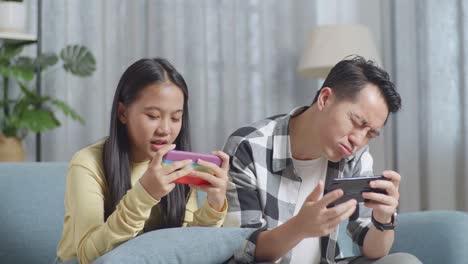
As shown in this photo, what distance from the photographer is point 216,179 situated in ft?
5.10

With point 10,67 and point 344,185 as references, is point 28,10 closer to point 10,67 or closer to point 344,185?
point 10,67

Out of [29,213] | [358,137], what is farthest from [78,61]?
[358,137]

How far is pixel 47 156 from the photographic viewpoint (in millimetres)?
3490

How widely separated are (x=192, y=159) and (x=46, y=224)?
0.68 metres

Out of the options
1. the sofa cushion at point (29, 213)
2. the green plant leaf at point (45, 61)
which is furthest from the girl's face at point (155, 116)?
the green plant leaf at point (45, 61)

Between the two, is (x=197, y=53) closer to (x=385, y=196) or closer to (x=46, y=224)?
(x=46, y=224)

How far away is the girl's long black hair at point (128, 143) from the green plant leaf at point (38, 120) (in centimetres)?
153

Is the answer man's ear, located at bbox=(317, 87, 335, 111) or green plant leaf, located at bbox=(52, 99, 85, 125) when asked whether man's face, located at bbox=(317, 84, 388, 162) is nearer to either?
man's ear, located at bbox=(317, 87, 335, 111)

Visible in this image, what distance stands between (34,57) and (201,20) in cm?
87

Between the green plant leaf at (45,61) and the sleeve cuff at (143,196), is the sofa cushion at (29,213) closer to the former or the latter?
the sleeve cuff at (143,196)

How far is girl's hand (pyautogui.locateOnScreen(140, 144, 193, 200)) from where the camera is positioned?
1456 mm

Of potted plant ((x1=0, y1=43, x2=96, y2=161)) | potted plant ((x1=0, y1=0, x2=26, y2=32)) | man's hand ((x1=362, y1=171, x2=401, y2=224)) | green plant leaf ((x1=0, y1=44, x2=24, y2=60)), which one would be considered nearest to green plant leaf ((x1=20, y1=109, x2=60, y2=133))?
potted plant ((x1=0, y1=43, x2=96, y2=161))

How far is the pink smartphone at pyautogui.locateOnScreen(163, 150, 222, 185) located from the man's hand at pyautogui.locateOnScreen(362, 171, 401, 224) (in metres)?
0.34

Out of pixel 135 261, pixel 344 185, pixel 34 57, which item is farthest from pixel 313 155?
pixel 34 57
